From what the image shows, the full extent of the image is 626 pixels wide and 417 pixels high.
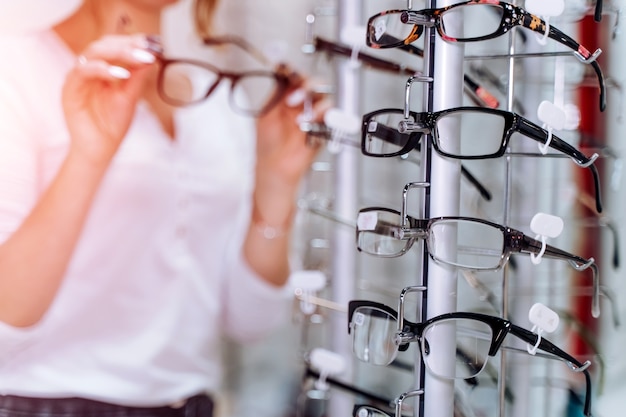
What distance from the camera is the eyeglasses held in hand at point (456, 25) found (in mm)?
812

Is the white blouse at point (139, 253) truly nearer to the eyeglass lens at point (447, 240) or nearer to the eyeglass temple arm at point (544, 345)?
the eyeglass lens at point (447, 240)

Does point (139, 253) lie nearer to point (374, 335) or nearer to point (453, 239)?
point (374, 335)

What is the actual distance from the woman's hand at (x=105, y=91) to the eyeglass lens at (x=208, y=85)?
65mm

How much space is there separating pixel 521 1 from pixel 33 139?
0.80 m

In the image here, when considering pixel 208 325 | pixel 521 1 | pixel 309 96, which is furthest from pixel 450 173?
pixel 208 325

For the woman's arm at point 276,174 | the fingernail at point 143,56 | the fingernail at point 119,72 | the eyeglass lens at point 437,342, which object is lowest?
the eyeglass lens at point 437,342

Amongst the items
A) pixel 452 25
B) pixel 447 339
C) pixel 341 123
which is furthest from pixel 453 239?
pixel 341 123

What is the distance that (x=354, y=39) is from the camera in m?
1.19

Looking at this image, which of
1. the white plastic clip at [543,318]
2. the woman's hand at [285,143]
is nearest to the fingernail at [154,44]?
the woman's hand at [285,143]

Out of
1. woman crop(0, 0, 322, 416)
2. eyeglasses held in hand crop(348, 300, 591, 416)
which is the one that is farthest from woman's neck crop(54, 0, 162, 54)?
eyeglasses held in hand crop(348, 300, 591, 416)

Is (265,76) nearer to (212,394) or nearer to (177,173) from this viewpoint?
(177,173)

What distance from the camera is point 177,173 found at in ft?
4.38

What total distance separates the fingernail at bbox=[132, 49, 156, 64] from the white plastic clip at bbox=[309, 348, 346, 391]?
0.61 meters

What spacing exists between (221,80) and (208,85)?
0.09 ft
